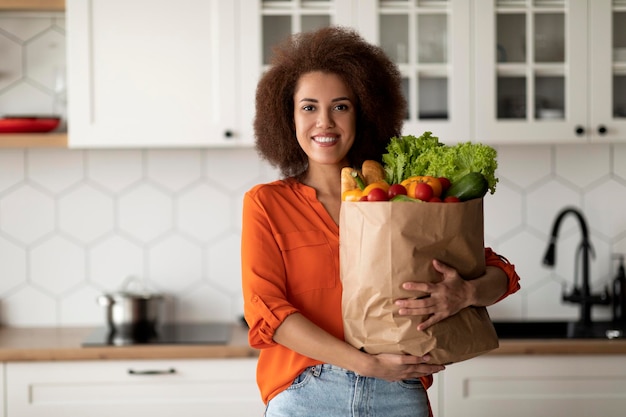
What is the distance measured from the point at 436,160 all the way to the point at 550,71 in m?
1.42

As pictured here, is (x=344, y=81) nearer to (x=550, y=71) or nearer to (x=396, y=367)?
(x=396, y=367)

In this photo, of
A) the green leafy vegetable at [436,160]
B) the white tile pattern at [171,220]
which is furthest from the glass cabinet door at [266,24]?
the green leafy vegetable at [436,160]

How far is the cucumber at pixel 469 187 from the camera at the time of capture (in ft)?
5.12

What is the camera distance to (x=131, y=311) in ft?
9.49

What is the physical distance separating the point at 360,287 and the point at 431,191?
0.22 m

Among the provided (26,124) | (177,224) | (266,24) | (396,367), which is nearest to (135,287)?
(177,224)

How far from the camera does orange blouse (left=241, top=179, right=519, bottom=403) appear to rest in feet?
5.52

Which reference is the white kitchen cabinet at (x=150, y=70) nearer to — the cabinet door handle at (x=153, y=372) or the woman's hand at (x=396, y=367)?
the cabinet door handle at (x=153, y=372)

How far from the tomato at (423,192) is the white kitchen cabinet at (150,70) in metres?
A: 1.40

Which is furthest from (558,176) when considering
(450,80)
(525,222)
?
(450,80)

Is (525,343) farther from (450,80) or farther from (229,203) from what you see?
(229,203)

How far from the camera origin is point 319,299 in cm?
173

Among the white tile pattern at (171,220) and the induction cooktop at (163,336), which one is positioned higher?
the white tile pattern at (171,220)

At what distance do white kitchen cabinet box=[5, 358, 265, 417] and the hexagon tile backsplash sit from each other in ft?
1.67
